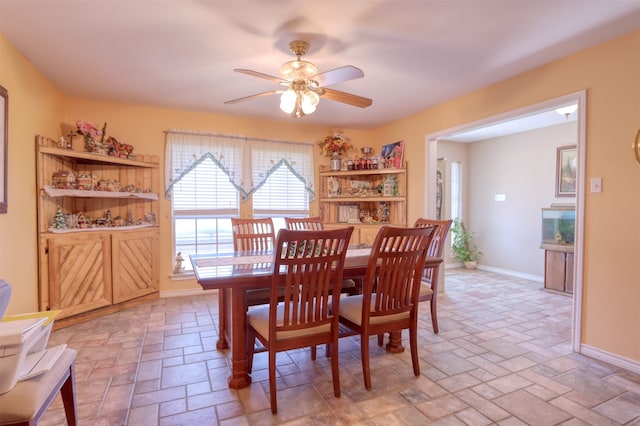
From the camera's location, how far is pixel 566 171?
16.0 ft

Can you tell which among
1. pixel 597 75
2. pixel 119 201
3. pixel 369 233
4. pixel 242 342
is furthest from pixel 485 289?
pixel 119 201

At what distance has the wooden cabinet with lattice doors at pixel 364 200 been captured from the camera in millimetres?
4691

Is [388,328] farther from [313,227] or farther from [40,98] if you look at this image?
[40,98]

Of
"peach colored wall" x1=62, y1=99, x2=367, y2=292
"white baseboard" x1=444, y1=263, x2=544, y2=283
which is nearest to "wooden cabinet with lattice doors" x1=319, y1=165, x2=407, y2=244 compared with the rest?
"peach colored wall" x1=62, y1=99, x2=367, y2=292

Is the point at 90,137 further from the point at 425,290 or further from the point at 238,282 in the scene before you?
the point at 425,290

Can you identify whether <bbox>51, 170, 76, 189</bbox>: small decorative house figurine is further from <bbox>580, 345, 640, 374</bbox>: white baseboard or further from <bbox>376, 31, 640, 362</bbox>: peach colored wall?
<bbox>580, 345, 640, 374</bbox>: white baseboard

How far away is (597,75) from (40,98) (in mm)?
4889

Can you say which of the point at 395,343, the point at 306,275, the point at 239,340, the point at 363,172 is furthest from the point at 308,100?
the point at 363,172

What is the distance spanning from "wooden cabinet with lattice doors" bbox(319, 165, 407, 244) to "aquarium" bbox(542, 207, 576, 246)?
85.9 inches

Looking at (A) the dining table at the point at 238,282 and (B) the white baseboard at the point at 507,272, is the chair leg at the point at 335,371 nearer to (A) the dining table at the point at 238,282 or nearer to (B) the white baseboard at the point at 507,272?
(A) the dining table at the point at 238,282

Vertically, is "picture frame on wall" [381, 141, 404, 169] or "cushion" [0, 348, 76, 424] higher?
"picture frame on wall" [381, 141, 404, 169]

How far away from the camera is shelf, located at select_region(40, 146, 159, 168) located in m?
3.03

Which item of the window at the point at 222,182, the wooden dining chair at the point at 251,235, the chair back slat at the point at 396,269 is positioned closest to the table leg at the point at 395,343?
the chair back slat at the point at 396,269

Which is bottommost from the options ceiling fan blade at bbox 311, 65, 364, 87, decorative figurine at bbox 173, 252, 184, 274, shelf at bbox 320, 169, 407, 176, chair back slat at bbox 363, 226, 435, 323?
decorative figurine at bbox 173, 252, 184, 274
